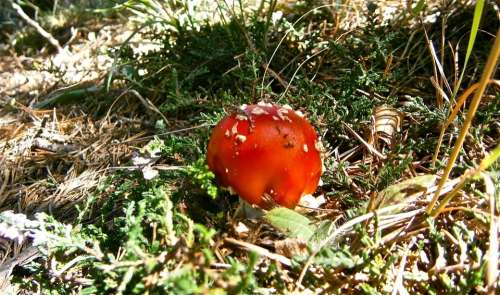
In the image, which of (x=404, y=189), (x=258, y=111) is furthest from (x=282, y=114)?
(x=404, y=189)

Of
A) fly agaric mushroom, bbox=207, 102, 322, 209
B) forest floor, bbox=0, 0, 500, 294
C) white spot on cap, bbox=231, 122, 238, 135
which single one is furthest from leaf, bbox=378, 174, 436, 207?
white spot on cap, bbox=231, 122, 238, 135

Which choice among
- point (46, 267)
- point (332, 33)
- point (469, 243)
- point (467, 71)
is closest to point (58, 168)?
point (46, 267)

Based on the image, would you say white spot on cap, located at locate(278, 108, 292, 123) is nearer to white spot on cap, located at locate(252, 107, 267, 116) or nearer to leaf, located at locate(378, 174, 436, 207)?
white spot on cap, located at locate(252, 107, 267, 116)

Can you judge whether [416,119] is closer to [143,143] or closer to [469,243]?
[469,243]

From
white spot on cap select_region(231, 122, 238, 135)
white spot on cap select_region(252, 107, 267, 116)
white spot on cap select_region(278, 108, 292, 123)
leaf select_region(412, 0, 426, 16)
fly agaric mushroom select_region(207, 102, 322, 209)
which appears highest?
leaf select_region(412, 0, 426, 16)

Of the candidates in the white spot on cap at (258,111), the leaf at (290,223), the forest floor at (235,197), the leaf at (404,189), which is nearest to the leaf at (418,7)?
the forest floor at (235,197)

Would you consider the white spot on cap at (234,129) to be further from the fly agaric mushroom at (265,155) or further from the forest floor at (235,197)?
the forest floor at (235,197)

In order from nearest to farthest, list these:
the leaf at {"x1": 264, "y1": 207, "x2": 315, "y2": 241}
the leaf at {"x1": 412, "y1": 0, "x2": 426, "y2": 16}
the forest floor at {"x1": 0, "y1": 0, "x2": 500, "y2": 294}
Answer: the forest floor at {"x1": 0, "y1": 0, "x2": 500, "y2": 294}, the leaf at {"x1": 264, "y1": 207, "x2": 315, "y2": 241}, the leaf at {"x1": 412, "y1": 0, "x2": 426, "y2": 16}
